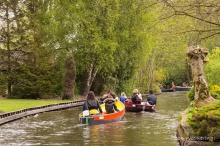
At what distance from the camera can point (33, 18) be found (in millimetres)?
41875

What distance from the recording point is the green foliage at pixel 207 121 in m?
12.3

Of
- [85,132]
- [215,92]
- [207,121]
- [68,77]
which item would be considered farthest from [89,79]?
[207,121]

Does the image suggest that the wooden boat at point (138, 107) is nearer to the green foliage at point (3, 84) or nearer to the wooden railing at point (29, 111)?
the wooden railing at point (29, 111)

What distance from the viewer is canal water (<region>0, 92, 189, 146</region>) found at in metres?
17.1

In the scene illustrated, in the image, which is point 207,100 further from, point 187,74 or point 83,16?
point 187,74

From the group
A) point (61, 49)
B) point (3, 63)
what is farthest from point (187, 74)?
point (3, 63)

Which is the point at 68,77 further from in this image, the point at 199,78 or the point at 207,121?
the point at 207,121

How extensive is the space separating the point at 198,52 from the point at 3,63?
2661 centimetres

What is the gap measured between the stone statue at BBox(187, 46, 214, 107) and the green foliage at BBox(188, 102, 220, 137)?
5.40 meters

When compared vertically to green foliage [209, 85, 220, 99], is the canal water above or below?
below

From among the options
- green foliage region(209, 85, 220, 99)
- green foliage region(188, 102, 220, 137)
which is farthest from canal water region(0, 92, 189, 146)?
green foliage region(188, 102, 220, 137)

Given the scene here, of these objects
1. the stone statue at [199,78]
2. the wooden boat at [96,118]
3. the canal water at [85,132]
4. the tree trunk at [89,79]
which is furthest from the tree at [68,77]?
the stone statue at [199,78]

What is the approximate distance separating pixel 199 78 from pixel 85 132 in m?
5.90

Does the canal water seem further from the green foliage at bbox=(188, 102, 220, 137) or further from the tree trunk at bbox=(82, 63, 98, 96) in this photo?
the tree trunk at bbox=(82, 63, 98, 96)
